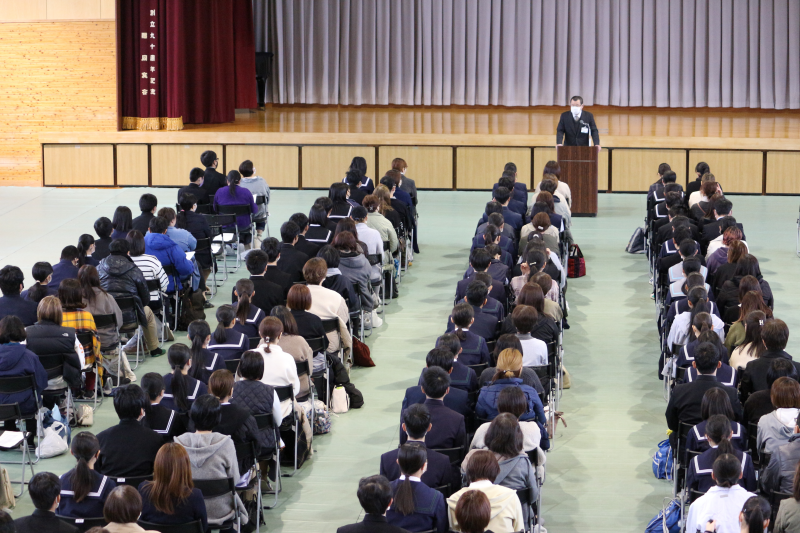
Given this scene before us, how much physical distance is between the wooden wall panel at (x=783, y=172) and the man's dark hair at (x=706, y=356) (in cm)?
1171

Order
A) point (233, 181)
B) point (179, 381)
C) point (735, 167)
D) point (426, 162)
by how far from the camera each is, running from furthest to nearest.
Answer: point (426, 162) → point (735, 167) → point (233, 181) → point (179, 381)

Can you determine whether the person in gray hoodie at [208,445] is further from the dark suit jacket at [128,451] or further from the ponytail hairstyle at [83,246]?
the ponytail hairstyle at [83,246]

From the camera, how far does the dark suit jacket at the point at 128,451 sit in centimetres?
622

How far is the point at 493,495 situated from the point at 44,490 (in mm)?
2212

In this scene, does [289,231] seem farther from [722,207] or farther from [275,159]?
[275,159]

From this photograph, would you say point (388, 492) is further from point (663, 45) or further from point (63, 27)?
point (663, 45)

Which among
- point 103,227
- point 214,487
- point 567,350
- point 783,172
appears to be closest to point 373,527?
point 214,487

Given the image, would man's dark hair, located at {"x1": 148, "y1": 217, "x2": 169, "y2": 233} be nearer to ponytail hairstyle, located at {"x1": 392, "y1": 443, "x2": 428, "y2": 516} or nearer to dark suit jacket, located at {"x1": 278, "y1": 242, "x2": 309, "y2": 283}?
dark suit jacket, located at {"x1": 278, "y1": 242, "x2": 309, "y2": 283}

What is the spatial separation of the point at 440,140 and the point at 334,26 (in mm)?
8344

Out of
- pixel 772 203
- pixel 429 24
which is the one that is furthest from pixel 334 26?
pixel 772 203

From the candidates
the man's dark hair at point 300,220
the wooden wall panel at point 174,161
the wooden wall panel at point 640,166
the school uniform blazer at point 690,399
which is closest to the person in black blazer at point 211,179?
the man's dark hair at point 300,220

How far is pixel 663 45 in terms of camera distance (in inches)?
987

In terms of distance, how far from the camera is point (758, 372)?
24.0ft

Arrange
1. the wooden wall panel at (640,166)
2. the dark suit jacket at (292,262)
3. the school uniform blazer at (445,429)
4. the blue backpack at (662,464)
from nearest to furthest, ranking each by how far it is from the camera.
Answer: the school uniform blazer at (445,429)
the blue backpack at (662,464)
the dark suit jacket at (292,262)
the wooden wall panel at (640,166)
